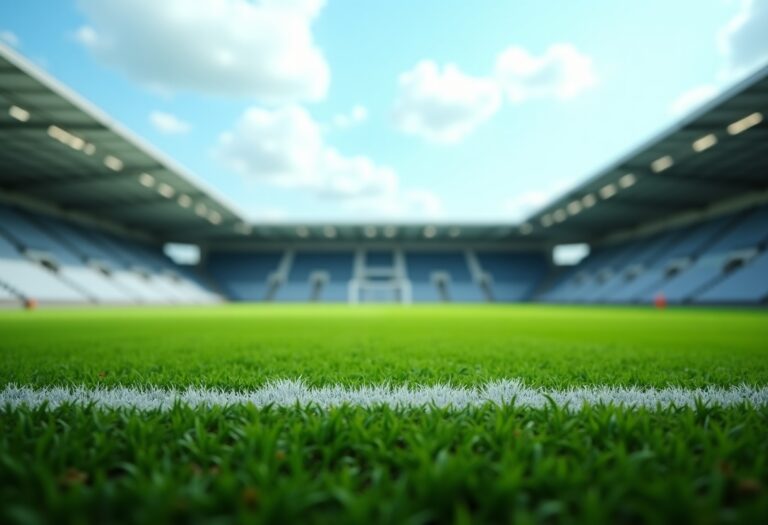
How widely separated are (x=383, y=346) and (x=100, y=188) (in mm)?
30808

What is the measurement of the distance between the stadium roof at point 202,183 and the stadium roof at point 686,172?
60mm

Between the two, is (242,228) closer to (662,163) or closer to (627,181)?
(627,181)

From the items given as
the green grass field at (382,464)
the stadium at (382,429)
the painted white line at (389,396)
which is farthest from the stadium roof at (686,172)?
the green grass field at (382,464)

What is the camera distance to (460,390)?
321cm

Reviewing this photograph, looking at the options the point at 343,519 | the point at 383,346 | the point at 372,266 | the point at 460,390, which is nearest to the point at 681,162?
the point at 383,346

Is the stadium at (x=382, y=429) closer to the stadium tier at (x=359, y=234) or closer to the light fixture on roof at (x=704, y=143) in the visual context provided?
the stadium tier at (x=359, y=234)

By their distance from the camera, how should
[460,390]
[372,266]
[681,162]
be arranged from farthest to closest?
[372,266]
[681,162]
[460,390]

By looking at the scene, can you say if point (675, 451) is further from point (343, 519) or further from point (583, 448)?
point (343, 519)

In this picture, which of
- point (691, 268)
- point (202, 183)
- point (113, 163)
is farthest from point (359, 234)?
point (691, 268)

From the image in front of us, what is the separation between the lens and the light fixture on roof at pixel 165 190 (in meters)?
29.2

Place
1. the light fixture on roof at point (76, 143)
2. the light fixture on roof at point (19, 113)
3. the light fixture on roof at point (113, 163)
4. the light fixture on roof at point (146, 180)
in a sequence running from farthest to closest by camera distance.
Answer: the light fixture on roof at point (146, 180) → the light fixture on roof at point (113, 163) → the light fixture on roof at point (76, 143) → the light fixture on roof at point (19, 113)

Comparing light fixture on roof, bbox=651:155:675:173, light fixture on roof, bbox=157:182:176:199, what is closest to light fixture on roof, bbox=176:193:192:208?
light fixture on roof, bbox=157:182:176:199

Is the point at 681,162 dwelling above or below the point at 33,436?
above

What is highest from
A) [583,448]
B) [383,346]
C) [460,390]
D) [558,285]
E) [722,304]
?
[558,285]
